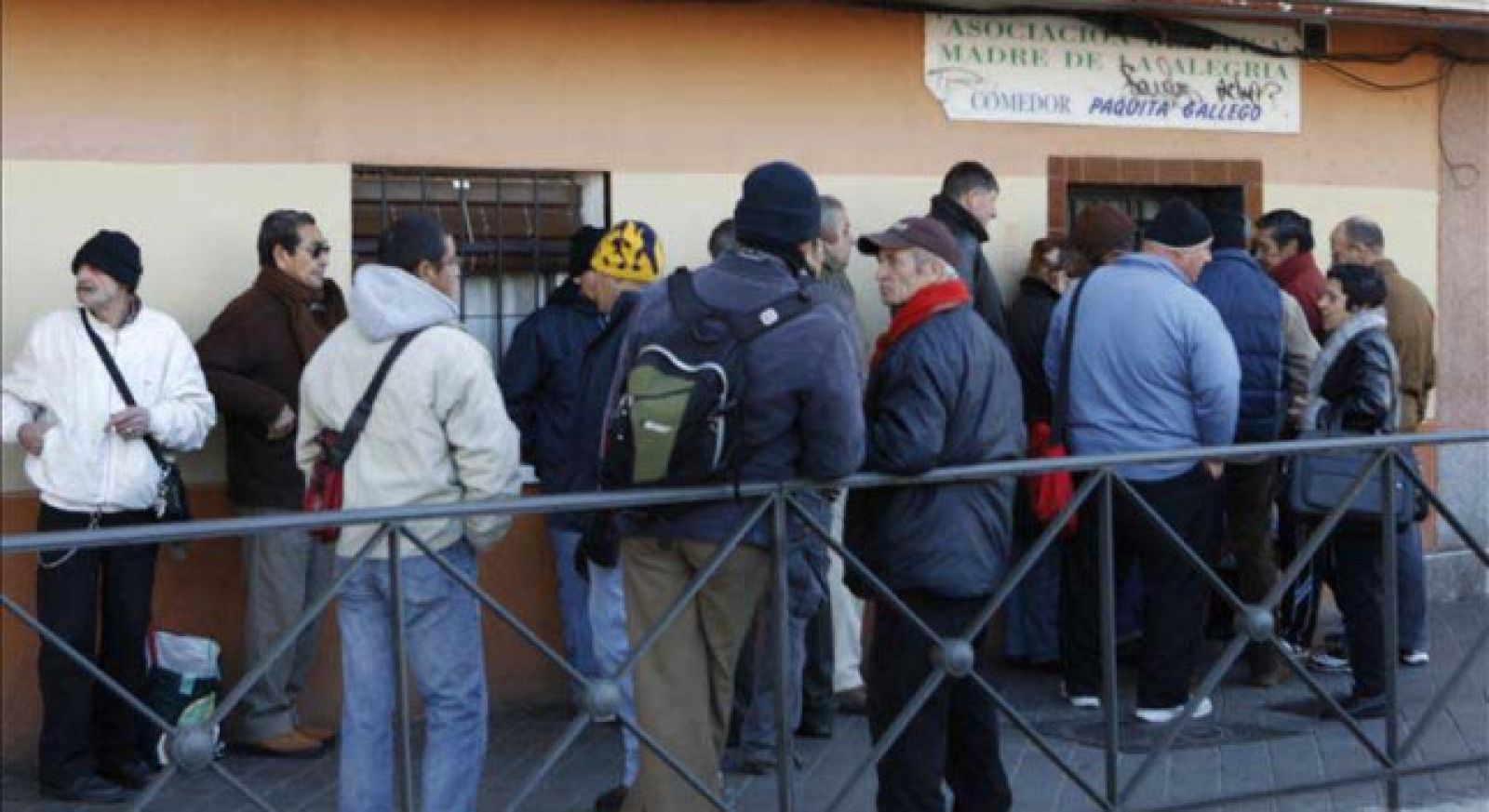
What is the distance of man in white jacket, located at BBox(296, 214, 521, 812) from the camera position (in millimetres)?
6305

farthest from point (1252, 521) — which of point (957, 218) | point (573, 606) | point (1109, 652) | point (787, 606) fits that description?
point (787, 606)

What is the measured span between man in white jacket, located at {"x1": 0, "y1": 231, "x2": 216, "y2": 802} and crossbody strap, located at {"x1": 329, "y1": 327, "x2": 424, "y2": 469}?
1.47 metres

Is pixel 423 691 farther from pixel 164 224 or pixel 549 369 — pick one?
pixel 164 224

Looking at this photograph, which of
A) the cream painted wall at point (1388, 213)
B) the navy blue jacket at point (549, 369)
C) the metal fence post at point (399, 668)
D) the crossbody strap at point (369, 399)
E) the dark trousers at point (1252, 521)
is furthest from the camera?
the cream painted wall at point (1388, 213)

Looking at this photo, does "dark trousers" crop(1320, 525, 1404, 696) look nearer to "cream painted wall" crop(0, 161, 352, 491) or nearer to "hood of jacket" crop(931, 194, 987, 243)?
"hood of jacket" crop(931, 194, 987, 243)

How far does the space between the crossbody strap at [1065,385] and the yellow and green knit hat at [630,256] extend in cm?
165

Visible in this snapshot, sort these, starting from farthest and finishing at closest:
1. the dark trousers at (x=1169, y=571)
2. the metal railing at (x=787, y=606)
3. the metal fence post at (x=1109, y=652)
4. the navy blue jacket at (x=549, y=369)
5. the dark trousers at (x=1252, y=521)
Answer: the dark trousers at (x=1252, y=521) < the navy blue jacket at (x=549, y=369) < the dark trousers at (x=1169, y=571) < the metal fence post at (x=1109, y=652) < the metal railing at (x=787, y=606)

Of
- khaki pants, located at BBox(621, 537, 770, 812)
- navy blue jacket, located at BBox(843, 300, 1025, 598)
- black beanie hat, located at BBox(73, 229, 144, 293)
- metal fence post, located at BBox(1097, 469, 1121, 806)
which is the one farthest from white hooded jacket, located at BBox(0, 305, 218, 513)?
metal fence post, located at BBox(1097, 469, 1121, 806)

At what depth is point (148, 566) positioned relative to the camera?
773 cm

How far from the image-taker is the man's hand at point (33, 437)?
7570mm

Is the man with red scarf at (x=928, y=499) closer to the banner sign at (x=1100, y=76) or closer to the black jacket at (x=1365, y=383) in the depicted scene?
the black jacket at (x=1365, y=383)

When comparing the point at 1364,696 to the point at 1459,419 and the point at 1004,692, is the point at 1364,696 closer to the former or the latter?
the point at 1004,692

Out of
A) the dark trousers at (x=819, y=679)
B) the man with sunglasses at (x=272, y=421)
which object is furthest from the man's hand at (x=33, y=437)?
the dark trousers at (x=819, y=679)

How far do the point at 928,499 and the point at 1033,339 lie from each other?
344 cm
